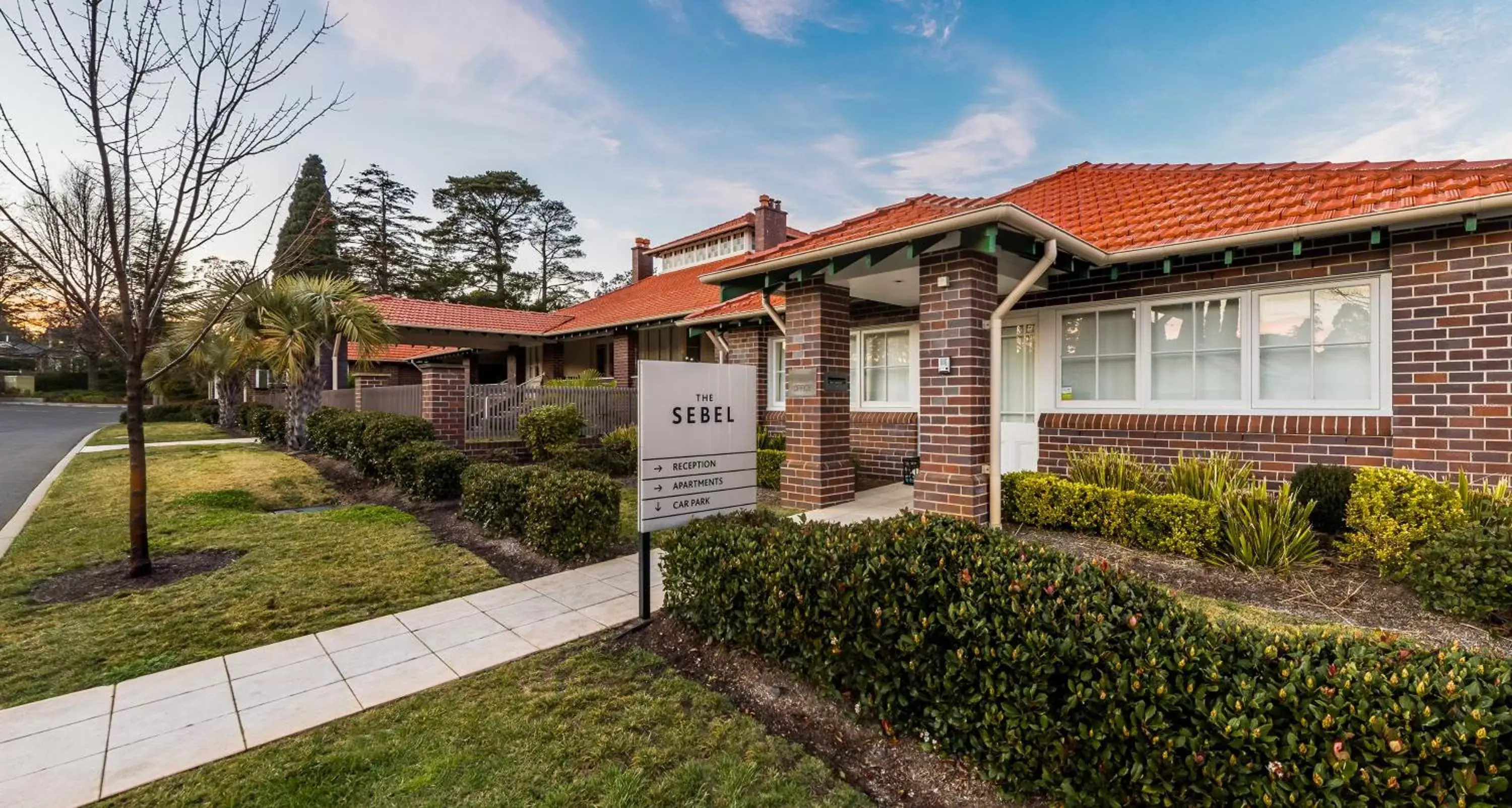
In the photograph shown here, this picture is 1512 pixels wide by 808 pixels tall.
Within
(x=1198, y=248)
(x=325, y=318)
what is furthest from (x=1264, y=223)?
(x=325, y=318)

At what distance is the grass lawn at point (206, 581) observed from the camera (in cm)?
384

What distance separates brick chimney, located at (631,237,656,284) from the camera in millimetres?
23219

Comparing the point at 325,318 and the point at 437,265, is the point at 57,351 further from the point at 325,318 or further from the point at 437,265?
the point at 325,318

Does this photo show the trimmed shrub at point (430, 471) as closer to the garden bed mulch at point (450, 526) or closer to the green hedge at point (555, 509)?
the garden bed mulch at point (450, 526)

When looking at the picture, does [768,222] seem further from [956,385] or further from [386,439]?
[956,385]

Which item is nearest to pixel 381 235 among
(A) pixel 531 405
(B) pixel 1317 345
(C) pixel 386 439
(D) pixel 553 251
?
(D) pixel 553 251

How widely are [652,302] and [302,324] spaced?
797 cm

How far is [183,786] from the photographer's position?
256 centimetres

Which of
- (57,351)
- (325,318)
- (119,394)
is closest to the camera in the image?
(325,318)

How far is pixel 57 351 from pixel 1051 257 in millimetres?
76597

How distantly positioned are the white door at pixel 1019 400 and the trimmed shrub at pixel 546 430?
7252mm

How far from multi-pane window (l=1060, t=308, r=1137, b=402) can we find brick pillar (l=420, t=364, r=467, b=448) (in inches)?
379

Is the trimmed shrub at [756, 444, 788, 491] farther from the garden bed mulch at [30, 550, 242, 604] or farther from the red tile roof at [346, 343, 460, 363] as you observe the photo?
the red tile roof at [346, 343, 460, 363]

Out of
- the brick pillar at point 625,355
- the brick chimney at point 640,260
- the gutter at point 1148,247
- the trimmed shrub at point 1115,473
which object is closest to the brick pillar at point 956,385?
the gutter at point 1148,247
